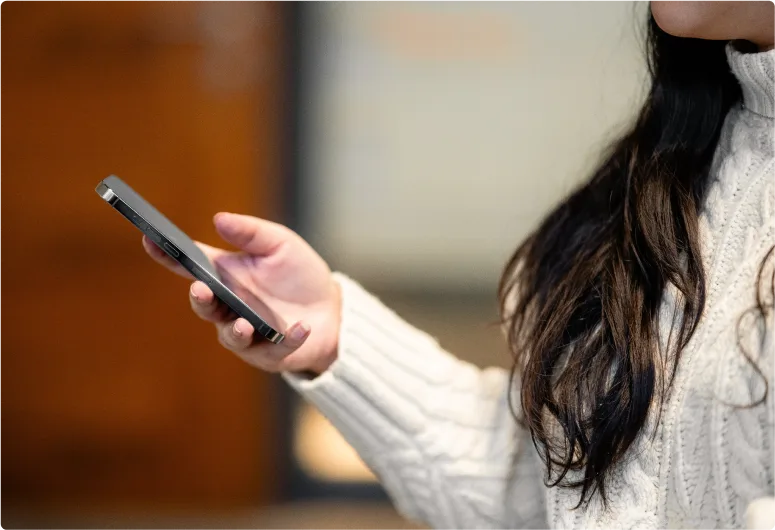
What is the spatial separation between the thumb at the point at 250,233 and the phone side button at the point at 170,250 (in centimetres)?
7

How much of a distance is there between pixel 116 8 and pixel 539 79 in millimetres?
951

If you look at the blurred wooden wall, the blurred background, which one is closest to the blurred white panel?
the blurred background

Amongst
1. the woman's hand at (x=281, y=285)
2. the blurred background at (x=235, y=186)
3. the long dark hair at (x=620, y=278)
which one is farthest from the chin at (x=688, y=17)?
the blurred background at (x=235, y=186)

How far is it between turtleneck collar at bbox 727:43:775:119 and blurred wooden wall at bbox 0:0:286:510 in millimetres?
1290

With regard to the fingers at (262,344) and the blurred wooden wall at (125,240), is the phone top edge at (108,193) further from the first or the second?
the blurred wooden wall at (125,240)

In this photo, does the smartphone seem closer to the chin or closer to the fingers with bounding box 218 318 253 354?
the fingers with bounding box 218 318 253 354

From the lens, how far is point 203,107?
179 centimetres

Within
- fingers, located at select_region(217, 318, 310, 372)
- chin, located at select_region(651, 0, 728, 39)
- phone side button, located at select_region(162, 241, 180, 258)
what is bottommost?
fingers, located at select_region(217, 318, 310, 372)

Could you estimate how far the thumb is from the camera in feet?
2.38

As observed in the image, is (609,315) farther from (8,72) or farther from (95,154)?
(8,72)

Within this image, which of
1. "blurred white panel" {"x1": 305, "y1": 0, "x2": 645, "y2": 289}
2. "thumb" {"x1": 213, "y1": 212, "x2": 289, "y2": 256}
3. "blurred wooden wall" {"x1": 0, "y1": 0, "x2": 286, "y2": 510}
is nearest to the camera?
"thumb" {"x1": 213, "y1": 212, "x2": 289, "y2": 256}

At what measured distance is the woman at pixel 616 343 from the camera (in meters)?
0.61

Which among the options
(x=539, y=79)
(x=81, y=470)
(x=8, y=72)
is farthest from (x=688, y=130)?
(x=81, y=470)

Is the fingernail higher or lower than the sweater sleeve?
higher
